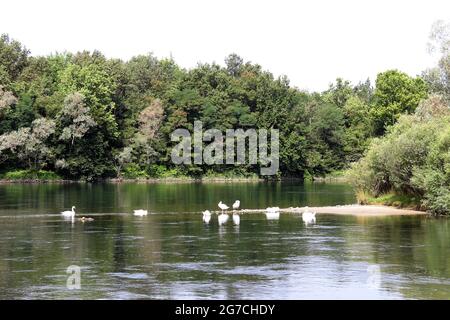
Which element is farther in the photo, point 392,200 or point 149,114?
point 149,114

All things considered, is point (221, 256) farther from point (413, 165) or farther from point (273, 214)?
point (413, 165)

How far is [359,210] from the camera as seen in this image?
5928cm

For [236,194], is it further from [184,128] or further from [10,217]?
[184,128]

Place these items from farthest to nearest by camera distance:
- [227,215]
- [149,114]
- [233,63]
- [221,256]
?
[233,63] < [149,114] < [227,215] < [221,256]

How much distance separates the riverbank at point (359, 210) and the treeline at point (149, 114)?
171 ft

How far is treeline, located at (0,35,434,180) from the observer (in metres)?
114

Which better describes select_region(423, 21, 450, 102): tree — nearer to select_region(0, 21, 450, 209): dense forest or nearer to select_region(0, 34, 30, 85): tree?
select_region(0, 21, 450, 209): dense forest

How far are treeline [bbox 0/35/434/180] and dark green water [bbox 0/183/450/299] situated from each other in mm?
57123

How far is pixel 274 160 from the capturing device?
128875 millimetres

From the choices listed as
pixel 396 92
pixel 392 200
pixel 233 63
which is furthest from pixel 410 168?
pixel 233 63

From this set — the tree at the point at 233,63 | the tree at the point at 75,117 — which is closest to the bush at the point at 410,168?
the tree at the point at 75,117

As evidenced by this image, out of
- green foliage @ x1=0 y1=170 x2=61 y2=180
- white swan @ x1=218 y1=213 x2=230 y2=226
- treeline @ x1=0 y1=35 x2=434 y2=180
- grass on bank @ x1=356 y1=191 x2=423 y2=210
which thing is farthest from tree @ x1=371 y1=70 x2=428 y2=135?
white swan @ x1=218 y1=213 x2=230 y2=226

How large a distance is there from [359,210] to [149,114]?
70.6 metres
